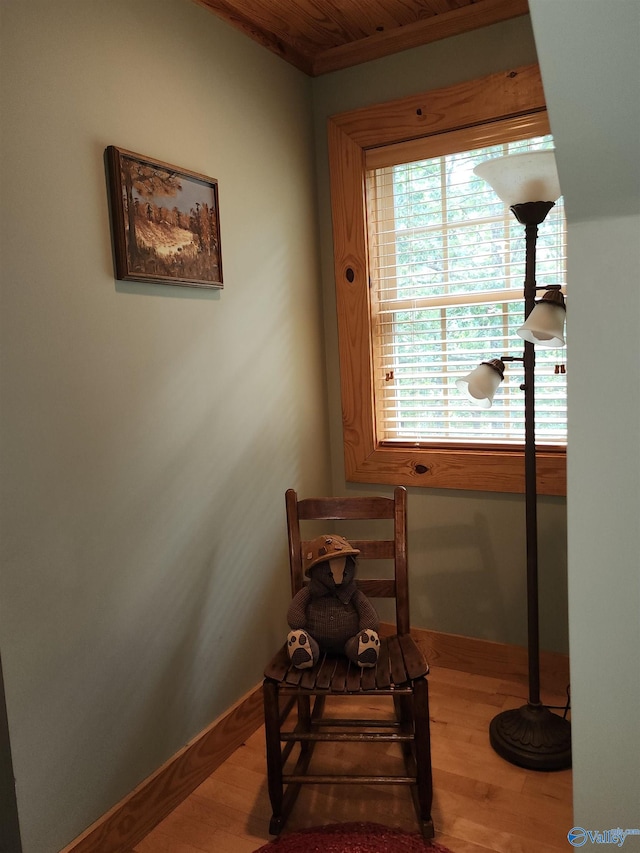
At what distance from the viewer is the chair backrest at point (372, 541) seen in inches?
80.0

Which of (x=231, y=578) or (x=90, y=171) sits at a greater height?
(x=90, y=171)

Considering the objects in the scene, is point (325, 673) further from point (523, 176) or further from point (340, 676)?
point (523, 176)

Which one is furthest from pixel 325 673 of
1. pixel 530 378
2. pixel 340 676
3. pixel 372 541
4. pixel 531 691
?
pixel 530 378

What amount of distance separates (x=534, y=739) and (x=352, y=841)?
69 cm

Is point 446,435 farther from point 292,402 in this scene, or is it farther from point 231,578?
point 231,578

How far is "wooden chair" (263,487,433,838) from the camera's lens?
1699 mm

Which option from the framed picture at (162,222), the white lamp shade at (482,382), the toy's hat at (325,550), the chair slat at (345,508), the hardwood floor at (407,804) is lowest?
the hardwood floor at (407,804)

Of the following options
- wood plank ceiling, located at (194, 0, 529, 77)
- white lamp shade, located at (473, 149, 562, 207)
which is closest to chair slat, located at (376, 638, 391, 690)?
white lamp shade, located at (473, 149, 562, 207)

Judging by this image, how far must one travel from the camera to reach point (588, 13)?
3.11 ft

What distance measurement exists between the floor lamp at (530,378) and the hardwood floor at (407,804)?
7 cm

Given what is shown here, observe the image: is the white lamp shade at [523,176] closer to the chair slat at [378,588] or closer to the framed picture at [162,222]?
the framed picture at [162,222]

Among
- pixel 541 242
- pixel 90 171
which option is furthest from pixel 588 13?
pixel 541 242

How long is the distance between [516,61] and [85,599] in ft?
7.17
